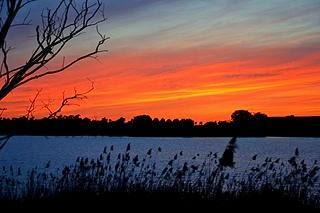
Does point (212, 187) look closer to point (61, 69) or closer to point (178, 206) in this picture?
point (178, 206)

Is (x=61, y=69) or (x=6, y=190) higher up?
(x=61, y=69)

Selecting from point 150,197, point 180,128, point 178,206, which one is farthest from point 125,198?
point 180,128

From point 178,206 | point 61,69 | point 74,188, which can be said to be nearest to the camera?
point 61,69

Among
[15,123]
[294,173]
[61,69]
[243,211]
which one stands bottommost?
[243,211]

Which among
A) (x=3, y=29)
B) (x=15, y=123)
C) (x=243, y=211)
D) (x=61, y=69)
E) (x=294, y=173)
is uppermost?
(x=3, y=29)

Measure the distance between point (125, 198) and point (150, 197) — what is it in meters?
0.50

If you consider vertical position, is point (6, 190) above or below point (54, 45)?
below

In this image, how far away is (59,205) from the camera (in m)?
9.12

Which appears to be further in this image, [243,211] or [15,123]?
[243,211]

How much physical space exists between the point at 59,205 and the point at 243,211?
11.5 ft

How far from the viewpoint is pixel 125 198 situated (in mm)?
9578

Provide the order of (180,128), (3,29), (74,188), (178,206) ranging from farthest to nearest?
1. (180,128)
2. (74,188)
3. (178,206)
4. (3,29)

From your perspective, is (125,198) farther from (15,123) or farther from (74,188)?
(15,123)

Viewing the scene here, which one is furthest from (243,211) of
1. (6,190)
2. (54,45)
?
(54,45)
